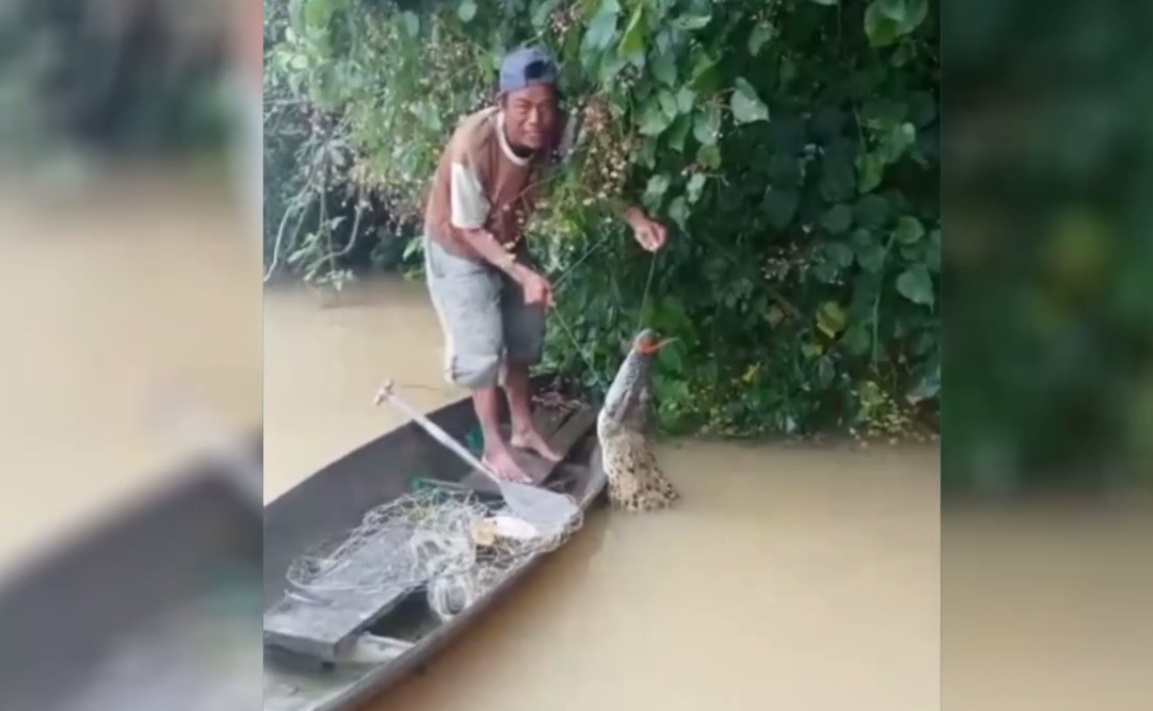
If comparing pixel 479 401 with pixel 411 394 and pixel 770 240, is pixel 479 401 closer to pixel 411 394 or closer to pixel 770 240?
pixel 411 394

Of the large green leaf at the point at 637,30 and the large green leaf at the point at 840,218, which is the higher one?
the large green leaf at the point at 637,30

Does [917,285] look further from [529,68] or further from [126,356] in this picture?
[126,356]

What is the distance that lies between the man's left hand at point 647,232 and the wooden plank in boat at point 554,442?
0.20 meters

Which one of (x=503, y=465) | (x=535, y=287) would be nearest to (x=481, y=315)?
(x=535, y=287)

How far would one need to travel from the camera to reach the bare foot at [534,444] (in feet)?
4.22

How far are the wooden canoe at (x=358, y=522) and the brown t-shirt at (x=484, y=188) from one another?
203mm

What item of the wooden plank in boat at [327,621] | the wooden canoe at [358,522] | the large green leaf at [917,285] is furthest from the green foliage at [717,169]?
the wooden plank in boat at [327,621]

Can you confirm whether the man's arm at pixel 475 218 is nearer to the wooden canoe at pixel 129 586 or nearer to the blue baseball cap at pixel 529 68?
the blue baseball cap at pixel 529 68

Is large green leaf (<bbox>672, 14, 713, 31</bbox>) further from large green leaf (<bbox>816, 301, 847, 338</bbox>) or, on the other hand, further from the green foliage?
large green leaf (<bbox>816, 301, 847, 338</bbox>)

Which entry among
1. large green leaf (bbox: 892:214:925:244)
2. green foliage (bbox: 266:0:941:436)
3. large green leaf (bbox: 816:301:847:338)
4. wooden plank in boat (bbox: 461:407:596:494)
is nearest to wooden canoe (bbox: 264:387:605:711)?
wooden plank in boat (bbox: 461:407:596:494)

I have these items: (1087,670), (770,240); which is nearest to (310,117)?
(770,240)

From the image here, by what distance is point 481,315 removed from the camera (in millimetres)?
1289

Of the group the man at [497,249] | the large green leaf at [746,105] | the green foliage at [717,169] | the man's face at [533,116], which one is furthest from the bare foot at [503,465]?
the large green leaf at [746,105]

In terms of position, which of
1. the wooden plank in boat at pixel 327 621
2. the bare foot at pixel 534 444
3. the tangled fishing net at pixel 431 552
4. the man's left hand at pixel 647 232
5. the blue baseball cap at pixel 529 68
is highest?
the blue baseball cap at pixel 529 68
